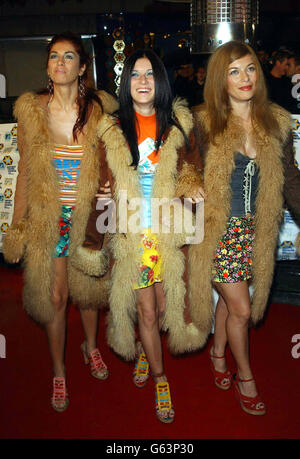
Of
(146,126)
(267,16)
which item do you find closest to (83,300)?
(146,126)

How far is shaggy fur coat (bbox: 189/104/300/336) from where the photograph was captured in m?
2.27

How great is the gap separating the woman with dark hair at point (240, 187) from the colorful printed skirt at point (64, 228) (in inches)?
24.5

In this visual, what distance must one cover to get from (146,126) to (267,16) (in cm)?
409

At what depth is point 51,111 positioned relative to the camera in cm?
245

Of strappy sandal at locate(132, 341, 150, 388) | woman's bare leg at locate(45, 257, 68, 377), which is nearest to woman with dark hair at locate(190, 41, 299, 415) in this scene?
strappy sandal at locate(132, 341, 150, 388)

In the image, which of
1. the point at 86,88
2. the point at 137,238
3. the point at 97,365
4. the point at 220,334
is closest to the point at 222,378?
the point at 220,334

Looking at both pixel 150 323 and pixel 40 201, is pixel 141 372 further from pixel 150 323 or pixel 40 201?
pixel 40 201

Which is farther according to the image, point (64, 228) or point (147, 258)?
point (64, 228)

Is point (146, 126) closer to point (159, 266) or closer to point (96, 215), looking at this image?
point (96, 215)

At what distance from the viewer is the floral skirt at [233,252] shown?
2.33 metres

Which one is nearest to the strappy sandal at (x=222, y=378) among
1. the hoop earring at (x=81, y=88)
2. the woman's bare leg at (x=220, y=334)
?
the woman's bare leg at (x=220, y=334)

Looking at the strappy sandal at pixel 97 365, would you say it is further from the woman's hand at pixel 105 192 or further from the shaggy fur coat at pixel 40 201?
the woman's hand at pixel 105 192

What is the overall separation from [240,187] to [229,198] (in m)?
0.08

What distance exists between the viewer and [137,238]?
227 cm
